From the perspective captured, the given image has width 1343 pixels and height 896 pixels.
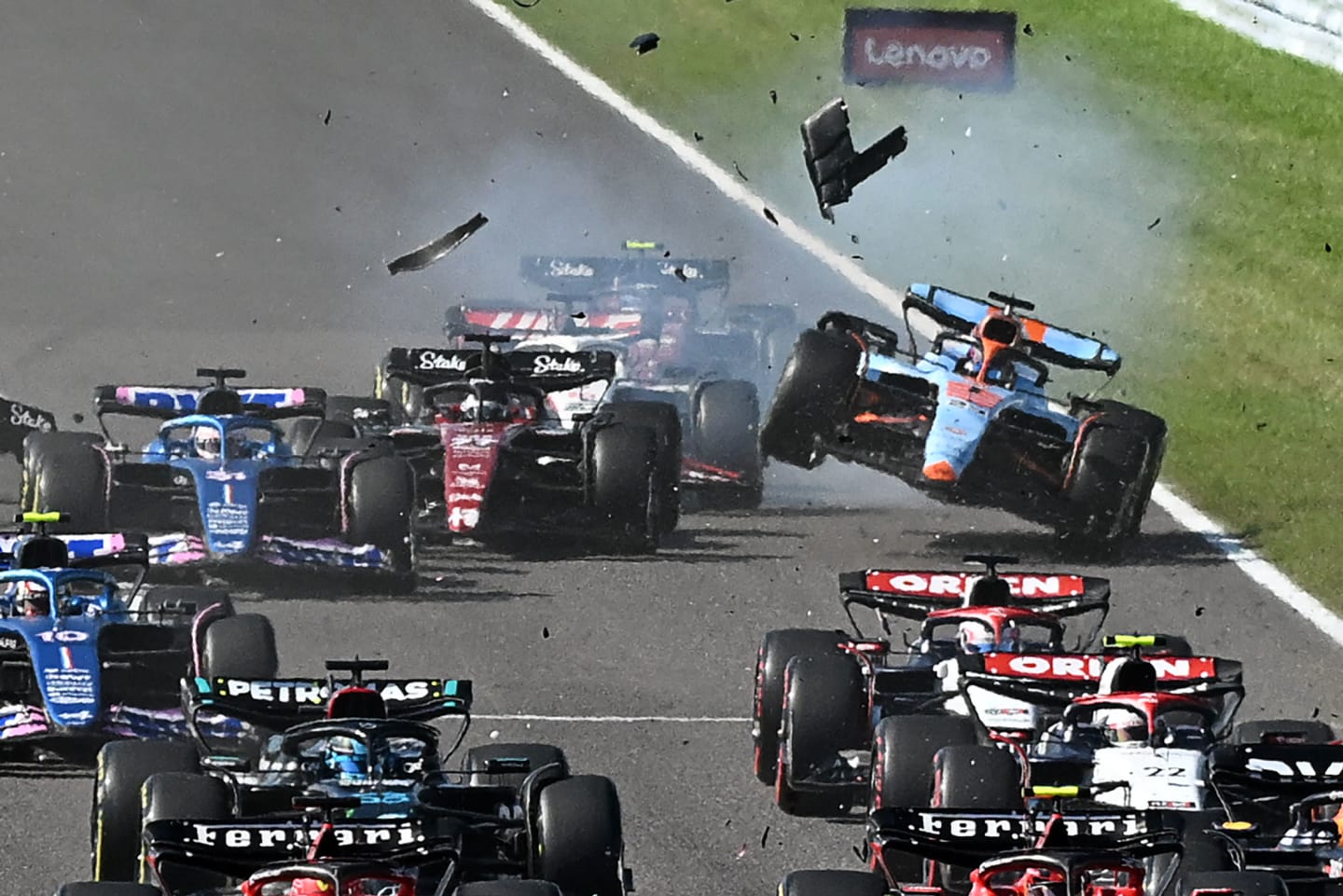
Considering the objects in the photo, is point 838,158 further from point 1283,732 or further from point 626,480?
point 1283,732

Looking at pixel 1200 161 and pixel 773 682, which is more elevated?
pixel 1200 161

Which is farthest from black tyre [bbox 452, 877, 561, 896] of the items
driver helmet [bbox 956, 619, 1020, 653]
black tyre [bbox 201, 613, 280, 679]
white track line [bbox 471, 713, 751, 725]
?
white track line [bbox 471, 713, 751, 725]

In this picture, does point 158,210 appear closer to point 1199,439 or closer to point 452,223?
point 452,223

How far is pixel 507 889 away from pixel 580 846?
1229mm

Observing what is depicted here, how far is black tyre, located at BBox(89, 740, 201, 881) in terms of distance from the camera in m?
16.0

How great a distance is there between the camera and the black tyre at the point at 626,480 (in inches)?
996

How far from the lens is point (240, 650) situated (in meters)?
19.0

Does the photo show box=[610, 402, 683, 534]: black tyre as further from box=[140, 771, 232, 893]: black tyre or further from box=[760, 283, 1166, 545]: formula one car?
box=[140, 771, 232, 893]: black tyre

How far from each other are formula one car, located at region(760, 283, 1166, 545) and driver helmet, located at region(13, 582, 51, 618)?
25.1ft

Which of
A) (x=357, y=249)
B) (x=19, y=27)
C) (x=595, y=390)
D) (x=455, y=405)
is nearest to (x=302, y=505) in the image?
(x=455, y=405)

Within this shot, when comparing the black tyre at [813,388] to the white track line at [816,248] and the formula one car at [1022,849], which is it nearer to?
the white track line at [816,248]

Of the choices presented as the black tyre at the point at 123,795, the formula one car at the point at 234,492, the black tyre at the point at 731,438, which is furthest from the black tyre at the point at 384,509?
the black tyre at the point at 123,795

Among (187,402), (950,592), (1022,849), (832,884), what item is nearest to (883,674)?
(950,592)

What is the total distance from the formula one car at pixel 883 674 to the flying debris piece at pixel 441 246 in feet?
71.3
